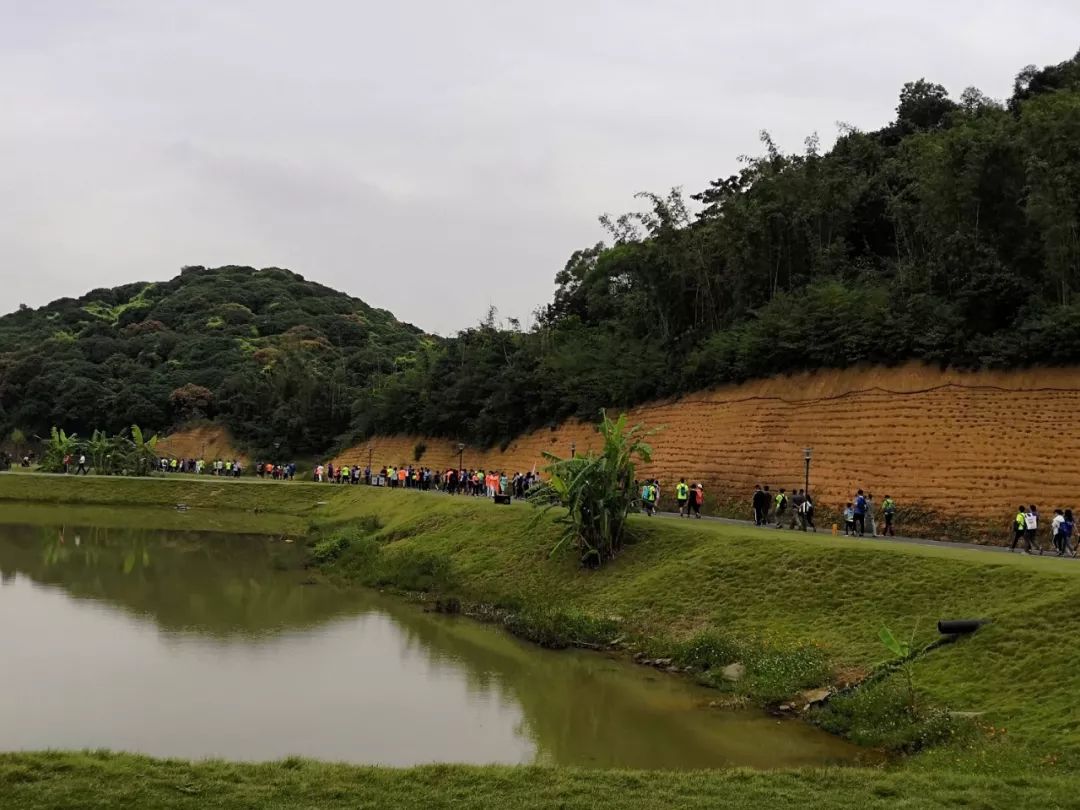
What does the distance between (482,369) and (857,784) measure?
4712 centimetres

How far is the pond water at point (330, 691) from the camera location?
42.4ft

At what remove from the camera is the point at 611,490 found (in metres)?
23.7

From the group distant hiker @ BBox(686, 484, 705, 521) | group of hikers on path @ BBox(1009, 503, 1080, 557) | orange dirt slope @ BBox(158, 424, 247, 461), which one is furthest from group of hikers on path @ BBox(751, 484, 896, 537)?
orange dirt slope @ BBox(158, 424, 247, 461)

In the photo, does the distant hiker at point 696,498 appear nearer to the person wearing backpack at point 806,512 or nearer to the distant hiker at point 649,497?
the distant hiker at point 649,497

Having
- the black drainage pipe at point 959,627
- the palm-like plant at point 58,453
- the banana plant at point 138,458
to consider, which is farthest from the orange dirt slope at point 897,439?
the palm-like plant at point 58,453

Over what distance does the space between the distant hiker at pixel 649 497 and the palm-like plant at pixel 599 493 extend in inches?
211

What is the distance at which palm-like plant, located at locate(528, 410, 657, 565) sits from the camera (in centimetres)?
2342

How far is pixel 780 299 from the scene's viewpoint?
1468 inches

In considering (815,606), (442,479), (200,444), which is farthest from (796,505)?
(200,444)

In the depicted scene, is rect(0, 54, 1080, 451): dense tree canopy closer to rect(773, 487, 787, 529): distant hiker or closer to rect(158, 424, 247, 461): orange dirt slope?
rect(158, 424, 247, 461): orange dirt slope

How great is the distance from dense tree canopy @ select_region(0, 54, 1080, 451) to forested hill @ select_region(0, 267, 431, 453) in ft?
1.05

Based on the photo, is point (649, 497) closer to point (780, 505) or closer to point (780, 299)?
point (780, 505)

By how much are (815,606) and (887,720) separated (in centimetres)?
477

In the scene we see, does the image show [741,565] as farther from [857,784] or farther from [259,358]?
[259,358]
